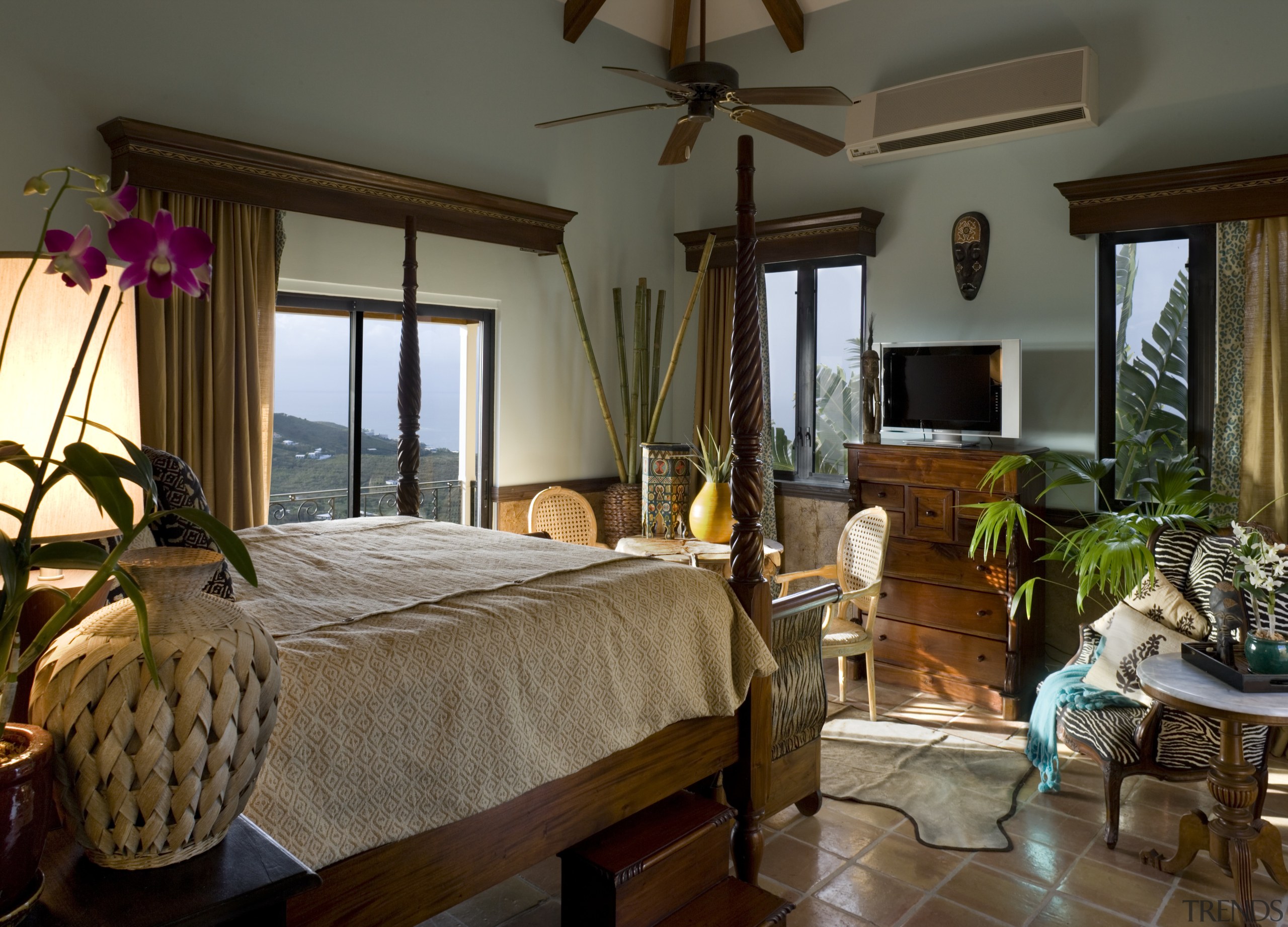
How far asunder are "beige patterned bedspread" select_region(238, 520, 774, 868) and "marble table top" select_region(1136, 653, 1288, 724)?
1218 mm

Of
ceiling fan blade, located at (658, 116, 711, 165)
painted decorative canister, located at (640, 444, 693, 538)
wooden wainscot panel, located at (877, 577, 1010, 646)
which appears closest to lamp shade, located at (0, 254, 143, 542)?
ceiling fan blade, located at (658, 116, 711, 165)

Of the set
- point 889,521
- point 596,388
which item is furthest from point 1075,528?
point 596,388

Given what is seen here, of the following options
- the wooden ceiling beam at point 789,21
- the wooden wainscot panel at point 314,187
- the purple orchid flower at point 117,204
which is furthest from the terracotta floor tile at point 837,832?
the wooden ceiling beam at point 789,21

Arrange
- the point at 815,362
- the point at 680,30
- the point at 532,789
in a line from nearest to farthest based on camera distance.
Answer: the point at 532,789 < the point at 815,362 < the point at 680,30

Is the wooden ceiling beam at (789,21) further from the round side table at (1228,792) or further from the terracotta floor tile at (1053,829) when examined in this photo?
the terracotta floor tile at (1053,829)

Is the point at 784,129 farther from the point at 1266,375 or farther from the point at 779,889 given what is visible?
the point at 779,889

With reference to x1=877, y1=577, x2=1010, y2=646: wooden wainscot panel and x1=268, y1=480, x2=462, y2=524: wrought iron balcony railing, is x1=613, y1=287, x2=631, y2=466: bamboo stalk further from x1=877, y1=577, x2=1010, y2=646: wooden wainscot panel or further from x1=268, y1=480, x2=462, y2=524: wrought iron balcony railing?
x1=877, y1=577, x2=1010, y2=646: wooden wainscot panel

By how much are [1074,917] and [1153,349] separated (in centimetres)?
278

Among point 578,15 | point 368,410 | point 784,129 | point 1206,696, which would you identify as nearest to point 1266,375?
point 1206,696

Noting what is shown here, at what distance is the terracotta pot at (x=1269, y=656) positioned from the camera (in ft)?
8.80

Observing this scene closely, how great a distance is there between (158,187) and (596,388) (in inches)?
104

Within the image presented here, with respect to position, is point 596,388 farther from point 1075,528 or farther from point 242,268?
point 1075,528

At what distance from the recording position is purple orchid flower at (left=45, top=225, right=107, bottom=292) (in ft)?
2.76

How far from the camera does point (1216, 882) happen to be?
2844 mm
